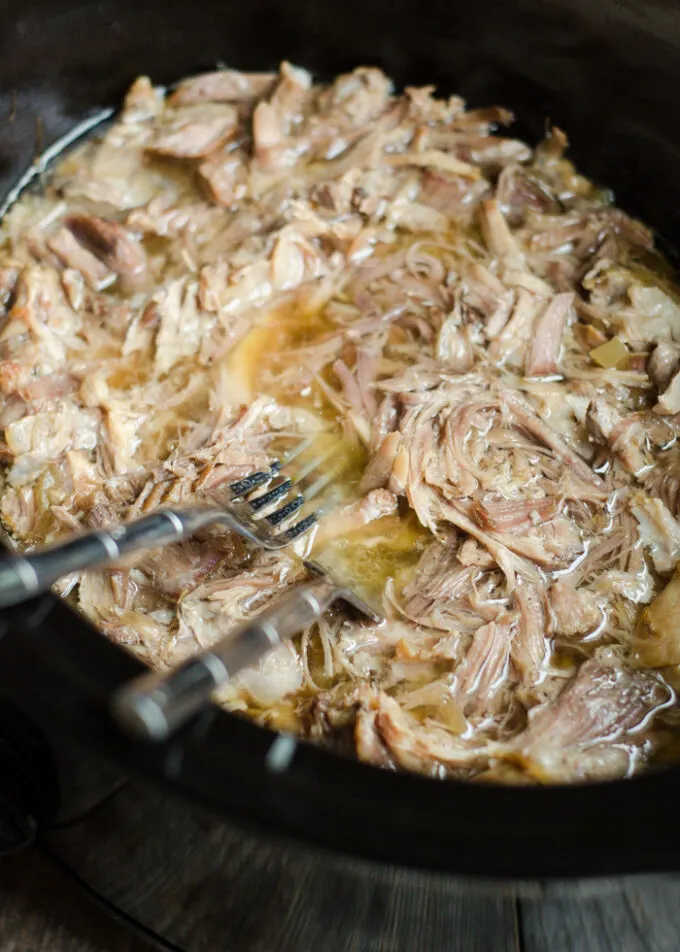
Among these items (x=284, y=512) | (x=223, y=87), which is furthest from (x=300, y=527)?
(x=223, y=87)

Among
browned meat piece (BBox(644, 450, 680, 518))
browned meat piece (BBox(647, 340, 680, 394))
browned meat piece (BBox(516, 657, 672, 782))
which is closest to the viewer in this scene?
browned meat piece (BBox(516, 657, 672, 782))

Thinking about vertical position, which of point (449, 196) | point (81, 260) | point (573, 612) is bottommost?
point (573, 612)

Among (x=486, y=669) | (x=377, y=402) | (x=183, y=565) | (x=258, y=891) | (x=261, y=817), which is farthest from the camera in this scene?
(x=377, y=402)

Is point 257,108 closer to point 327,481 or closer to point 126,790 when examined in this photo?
point 327,481

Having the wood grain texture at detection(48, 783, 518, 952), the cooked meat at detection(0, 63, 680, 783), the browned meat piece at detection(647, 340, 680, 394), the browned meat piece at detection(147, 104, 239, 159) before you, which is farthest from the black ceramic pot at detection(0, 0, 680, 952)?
the browned meat piece at detection(647, 340, 680, 394)

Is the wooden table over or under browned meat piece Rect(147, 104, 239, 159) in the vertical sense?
under

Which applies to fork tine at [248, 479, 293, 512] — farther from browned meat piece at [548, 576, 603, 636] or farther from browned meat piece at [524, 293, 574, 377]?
browned meat piece at [524, 293, 574, 377]

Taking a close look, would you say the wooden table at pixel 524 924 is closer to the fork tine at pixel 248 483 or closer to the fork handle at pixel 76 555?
the fork handle at pixel 76 555

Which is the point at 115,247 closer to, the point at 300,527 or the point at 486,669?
the point at 300,527
